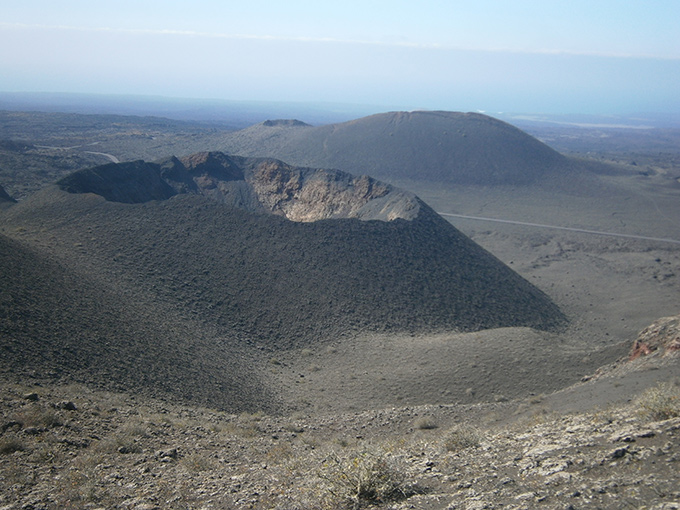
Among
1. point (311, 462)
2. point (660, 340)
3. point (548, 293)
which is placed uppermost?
point (660, 340)

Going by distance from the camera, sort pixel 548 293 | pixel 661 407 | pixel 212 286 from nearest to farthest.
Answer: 1. pixel 661 407
2. pixel 212 286
3. pixel 548 293

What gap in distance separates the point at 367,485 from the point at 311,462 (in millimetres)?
2418

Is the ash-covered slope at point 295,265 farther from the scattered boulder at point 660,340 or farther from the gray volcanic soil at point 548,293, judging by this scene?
the scattered boulder at point 660,340

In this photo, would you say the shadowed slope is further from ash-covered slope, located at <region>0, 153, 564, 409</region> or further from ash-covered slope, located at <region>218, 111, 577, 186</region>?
ash-covered slope, located at <region>218, 111, 577, 186</region>

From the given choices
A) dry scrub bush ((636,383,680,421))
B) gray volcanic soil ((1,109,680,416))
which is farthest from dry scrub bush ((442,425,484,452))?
gray volcanic soil ((1,109,680,416))

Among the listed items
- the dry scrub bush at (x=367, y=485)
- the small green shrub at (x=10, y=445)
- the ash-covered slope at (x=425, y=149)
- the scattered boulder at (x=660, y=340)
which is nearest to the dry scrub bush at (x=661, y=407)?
the dry scrub bush at (x=367, y=485)

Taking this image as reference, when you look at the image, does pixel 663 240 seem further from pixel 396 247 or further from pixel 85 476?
pixel 85 476

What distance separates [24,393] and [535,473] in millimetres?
9796

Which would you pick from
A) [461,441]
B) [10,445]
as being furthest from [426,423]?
[10,445]

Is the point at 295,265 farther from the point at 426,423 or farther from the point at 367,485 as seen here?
the point at 367,485

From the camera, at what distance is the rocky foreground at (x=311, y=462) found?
6.21 meters

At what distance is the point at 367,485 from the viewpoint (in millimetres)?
6355

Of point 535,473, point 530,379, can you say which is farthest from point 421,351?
point 535,473

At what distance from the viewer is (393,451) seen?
8922mm
